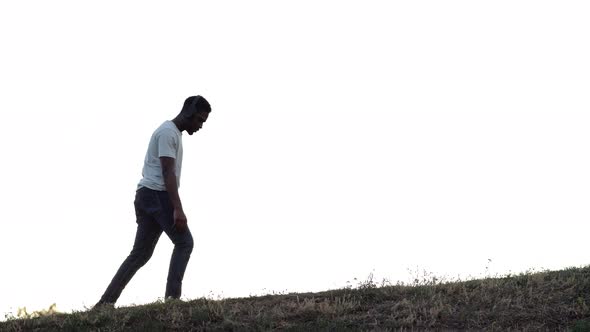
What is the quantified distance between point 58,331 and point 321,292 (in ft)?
8.32

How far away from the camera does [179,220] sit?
8641 mm

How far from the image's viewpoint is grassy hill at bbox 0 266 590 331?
26.6ft

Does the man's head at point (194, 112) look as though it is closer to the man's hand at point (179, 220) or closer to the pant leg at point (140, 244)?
the pant leg at point (140, 244)

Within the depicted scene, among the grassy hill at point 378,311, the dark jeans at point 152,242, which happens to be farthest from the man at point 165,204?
the grassy hill at point 378,311

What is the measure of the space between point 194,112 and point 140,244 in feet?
4.49

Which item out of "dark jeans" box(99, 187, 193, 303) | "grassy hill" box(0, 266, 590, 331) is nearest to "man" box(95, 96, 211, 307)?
"dark jeans" box(99, 187, 193, 303)

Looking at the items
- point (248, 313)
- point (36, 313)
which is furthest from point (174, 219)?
point (36, 313)

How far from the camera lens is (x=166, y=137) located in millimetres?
8695

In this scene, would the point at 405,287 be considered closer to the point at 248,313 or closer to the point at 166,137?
the point at 248,313

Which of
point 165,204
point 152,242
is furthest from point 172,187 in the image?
point 152,242

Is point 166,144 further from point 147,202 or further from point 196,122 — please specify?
point 147,202

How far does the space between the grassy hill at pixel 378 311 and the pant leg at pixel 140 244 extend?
294 mm

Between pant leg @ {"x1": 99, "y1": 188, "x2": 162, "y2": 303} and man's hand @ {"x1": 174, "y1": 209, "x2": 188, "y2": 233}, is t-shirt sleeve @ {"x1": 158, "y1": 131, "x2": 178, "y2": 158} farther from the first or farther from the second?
man's hand @ {"x1": 174, "y1": 209, "x2": 188, "y2": 233}

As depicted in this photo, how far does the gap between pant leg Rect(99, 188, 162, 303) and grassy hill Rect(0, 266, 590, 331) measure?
29 cm
